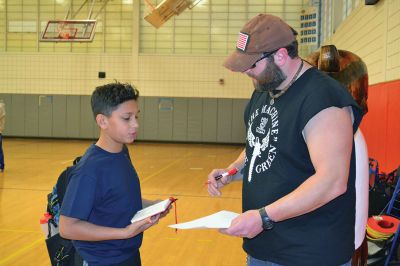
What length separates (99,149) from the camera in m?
2.17

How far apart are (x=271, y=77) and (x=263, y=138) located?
0.24 m

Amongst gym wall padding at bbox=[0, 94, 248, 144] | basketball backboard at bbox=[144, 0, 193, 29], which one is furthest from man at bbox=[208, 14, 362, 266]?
gym wall padding at bbox=[0, 94, 248, 144]

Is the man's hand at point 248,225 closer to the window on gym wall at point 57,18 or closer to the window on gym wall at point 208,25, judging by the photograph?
the window on gym wall at point 208,25

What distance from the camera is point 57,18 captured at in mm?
18141

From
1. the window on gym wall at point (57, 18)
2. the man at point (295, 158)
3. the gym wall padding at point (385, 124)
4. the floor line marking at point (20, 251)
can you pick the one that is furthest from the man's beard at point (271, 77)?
the window on gym wall at point (57, 18)

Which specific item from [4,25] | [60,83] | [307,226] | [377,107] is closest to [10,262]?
[307,226]

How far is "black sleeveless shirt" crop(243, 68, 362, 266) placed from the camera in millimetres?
1557

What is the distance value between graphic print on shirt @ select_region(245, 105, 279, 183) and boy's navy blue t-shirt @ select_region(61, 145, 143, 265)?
0.68 metres

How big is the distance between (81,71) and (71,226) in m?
17.3

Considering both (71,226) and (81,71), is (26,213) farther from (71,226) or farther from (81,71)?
(81,71)

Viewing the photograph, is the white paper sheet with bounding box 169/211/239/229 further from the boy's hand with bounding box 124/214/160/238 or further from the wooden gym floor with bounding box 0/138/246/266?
the wooden gym floor with bounding box 0/138/246/266

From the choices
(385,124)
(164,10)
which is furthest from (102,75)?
(385,124)

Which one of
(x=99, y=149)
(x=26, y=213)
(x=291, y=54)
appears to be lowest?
(x=26, y=213)

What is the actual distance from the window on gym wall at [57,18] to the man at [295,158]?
17.1 metres
